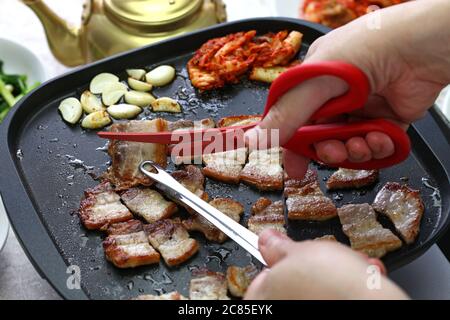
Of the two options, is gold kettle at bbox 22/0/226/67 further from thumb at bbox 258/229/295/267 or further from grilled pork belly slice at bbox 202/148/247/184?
thumb at bbox 258/229/295/267

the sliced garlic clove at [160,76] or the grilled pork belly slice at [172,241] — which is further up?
the sliced garlic clove at [160,76]

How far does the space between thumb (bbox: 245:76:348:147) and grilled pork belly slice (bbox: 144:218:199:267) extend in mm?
348

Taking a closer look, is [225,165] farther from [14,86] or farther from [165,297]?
[14,86]

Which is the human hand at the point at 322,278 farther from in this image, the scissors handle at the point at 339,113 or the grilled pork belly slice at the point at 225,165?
the grilled pork belly slice at the point at 225,165

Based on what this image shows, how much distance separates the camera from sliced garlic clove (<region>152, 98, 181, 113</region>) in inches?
79.1

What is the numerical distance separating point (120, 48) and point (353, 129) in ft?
3.73

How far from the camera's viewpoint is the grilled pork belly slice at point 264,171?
5.87 feet

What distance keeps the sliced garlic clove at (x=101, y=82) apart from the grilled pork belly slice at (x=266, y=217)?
69cm

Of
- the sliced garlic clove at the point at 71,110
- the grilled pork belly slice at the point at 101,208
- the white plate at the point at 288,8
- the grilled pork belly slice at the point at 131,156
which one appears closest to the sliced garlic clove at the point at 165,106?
the grilled pork belly slice at the point at 131,156

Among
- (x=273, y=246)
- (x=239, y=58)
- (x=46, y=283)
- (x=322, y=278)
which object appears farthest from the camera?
(x=239, y=58)

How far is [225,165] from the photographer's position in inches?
72.1

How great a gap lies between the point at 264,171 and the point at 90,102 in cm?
62

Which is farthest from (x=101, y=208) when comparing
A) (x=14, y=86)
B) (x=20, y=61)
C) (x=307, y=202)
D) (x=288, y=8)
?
(x=288, y=8)
